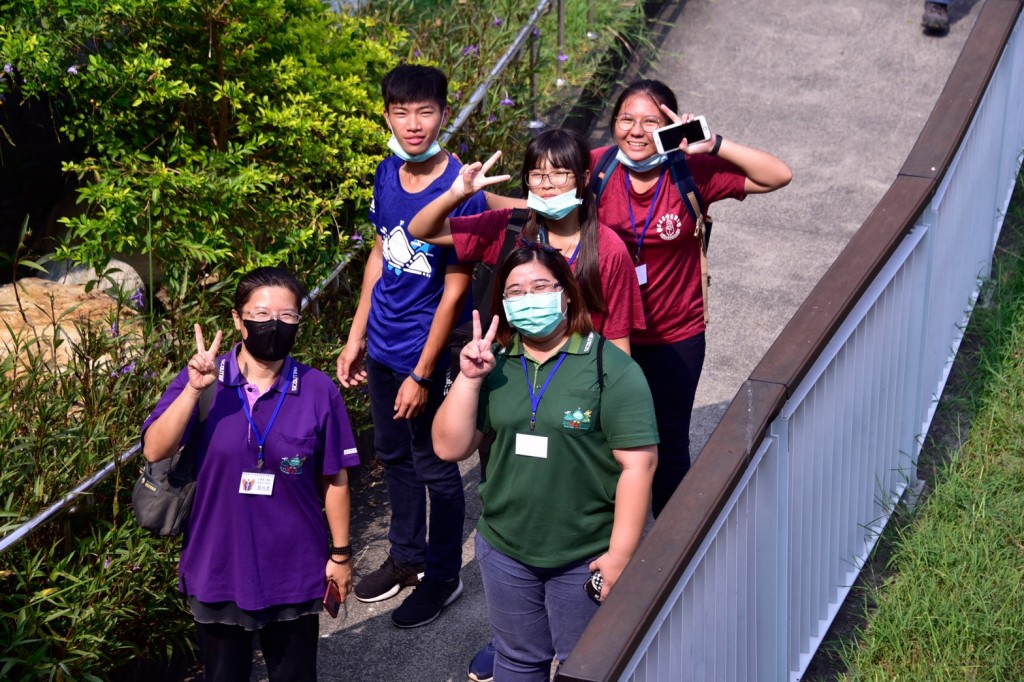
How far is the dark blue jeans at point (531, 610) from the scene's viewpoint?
380 cm

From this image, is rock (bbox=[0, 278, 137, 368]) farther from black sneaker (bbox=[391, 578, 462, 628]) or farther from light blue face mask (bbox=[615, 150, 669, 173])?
light blue face mask (bbox=[615, 150, 669, 173])

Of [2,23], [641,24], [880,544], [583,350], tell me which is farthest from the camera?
[641,24]

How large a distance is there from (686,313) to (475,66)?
3.18 meters

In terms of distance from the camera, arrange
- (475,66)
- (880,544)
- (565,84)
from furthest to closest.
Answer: (565,84) → (475,66) → (880,544)

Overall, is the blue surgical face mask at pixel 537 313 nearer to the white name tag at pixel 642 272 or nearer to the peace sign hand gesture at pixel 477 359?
the peace sign hand gesture at pixel 477 359

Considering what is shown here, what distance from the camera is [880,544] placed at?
16.5ft

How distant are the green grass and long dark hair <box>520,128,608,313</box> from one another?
5.25 ft

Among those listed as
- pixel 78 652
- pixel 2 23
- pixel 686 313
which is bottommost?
pixel 78 652

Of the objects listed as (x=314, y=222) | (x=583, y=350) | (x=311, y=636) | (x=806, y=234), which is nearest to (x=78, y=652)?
(x=311, y=636)

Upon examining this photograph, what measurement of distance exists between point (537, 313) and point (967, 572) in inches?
83.6

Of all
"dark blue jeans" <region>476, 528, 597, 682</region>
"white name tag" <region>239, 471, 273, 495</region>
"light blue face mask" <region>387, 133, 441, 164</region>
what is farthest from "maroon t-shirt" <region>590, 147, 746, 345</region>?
"white name tag" <region>239, 471, 273, 495</region>

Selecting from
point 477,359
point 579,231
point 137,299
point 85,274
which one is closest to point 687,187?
point 579,231

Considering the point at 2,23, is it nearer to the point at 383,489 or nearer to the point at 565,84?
the point at 383,489

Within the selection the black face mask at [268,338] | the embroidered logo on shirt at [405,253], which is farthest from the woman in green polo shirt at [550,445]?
the embroidered logo on shirt at [405,253]
